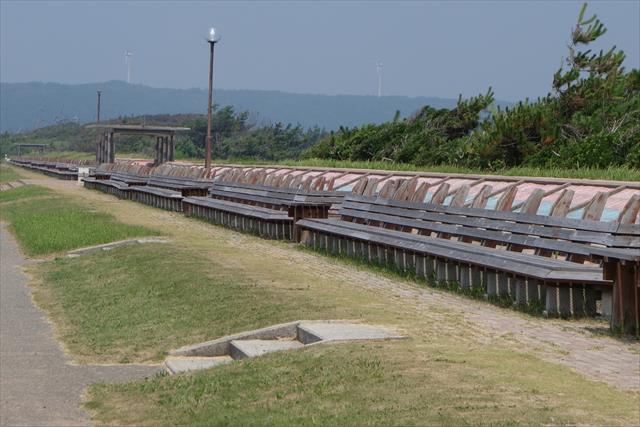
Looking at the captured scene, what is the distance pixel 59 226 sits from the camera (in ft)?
92.9

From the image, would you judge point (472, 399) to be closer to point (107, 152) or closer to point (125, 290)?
point (125, 290)

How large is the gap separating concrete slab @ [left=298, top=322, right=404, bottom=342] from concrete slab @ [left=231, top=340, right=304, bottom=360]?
0.17 m

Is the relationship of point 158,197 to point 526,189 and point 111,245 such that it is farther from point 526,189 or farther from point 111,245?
point 526,189

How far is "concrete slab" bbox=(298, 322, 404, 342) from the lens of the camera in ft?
32.4

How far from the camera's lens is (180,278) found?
1589 centimetres

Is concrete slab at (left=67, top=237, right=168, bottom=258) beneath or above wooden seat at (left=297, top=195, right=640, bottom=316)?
beneath

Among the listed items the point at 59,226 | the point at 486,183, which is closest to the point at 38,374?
the point at 486,183

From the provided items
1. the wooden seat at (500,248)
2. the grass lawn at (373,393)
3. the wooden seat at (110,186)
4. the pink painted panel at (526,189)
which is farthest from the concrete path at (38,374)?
the wooden seat at (110,186)

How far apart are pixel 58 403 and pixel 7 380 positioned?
3.68 feet

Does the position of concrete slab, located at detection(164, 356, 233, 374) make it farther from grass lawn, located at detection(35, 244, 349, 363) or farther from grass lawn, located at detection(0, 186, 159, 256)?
grass lawn, located at detection(0, 186, 159, 256)

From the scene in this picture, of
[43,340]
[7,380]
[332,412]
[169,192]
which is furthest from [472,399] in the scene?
[169,192]

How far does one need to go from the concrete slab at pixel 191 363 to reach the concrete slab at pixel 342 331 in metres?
0.77

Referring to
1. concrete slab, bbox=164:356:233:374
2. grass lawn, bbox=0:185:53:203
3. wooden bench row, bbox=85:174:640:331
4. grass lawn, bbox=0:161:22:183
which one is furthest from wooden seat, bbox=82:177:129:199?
concrete slab, bbox=164:356:233:374

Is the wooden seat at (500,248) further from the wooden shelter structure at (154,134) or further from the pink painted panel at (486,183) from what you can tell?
the wooden shelter structure at (154,134)
